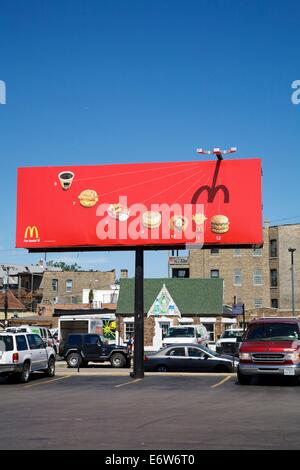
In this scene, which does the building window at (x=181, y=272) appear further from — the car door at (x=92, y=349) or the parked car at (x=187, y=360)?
the parked car at (x=187, y=360)

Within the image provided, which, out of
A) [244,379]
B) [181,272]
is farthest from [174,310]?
[244,379]

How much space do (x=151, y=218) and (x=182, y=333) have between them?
651 inches

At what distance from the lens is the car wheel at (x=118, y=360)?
36875 mm

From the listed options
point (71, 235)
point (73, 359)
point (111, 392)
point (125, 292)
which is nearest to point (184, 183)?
point (71, 235)

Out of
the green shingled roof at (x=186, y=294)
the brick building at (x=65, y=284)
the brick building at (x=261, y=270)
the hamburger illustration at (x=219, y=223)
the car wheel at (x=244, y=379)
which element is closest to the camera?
the car wheel at (x=244, y=379)

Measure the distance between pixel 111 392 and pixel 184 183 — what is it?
30.6 feet

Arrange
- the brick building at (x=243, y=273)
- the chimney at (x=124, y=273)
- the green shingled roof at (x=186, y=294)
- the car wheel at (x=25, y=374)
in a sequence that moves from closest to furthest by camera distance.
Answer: the car wheel at (x=25, y=374) < the green shingled roof at (x=186, y=294) < the chimney at (x=124, y=273) < the brick building at (x=243, y=273)

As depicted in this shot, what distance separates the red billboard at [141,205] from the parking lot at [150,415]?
5652mm

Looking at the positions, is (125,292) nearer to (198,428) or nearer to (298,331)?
(298,331)

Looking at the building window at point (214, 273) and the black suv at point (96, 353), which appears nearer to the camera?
the black suv at point (96, 353)

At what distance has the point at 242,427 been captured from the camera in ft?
39.7

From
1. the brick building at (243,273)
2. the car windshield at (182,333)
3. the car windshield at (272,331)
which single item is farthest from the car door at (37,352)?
the brick building at (243,273)

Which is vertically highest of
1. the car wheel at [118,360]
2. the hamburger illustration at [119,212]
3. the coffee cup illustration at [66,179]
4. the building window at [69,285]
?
the coffee cup illustration at [66,179]

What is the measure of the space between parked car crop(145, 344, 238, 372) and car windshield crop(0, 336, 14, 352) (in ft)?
25.4
